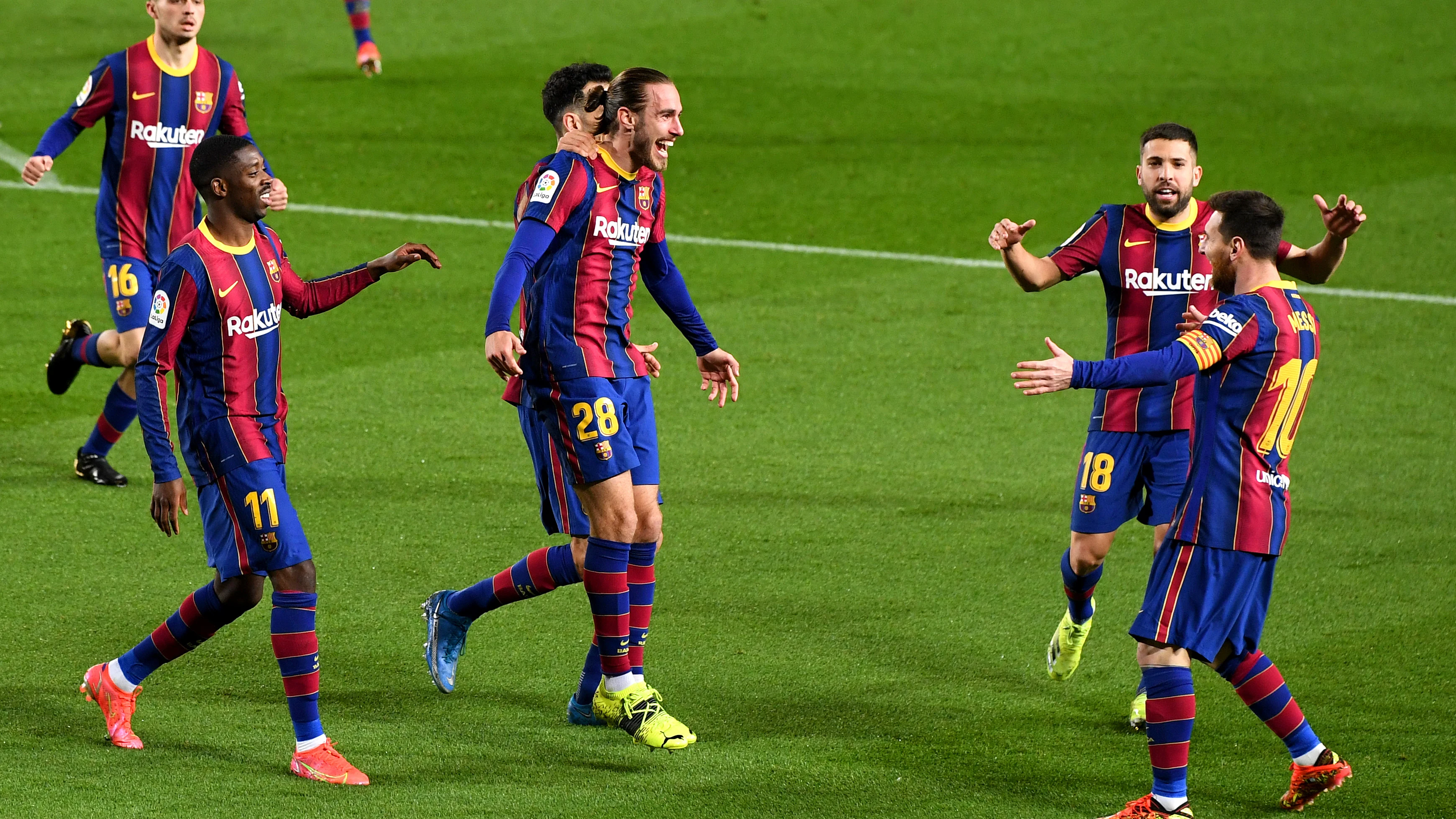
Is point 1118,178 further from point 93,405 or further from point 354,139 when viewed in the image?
point 93,405

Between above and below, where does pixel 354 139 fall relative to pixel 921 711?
above

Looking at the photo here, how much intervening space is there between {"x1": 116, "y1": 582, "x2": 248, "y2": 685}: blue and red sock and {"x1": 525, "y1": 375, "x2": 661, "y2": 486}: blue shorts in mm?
1080

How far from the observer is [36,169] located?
7.92 meters

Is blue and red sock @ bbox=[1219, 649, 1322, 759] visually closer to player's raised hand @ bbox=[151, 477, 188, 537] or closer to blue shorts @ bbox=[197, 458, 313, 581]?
blue shorts @ bbox=[197, 458, 313, 581]

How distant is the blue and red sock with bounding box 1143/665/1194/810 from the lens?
16.3 feet

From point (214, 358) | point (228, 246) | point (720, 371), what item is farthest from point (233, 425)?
point (720, 371)

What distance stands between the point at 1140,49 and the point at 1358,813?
51.0 ft

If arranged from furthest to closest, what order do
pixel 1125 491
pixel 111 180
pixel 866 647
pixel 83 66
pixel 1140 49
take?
pixel 1140 49 < pixel 83 66 < pixel 111 180 < pixel 866 647 < pixel 1125 491

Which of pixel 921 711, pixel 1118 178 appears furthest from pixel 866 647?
pixel 1118 178

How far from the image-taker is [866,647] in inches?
258

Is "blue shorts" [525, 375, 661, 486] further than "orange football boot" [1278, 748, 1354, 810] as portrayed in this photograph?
Yes

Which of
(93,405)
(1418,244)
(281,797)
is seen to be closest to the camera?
(281,797)

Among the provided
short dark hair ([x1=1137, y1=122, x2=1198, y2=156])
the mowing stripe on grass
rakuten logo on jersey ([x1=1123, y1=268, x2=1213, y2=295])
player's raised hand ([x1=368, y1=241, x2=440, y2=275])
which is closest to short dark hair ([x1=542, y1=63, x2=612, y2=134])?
player's raised hand ([x1=368, y1=241, x2=440, y2=275])

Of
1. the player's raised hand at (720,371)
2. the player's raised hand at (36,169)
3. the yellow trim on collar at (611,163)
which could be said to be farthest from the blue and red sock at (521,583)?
the player's raised hand at (36,169)
